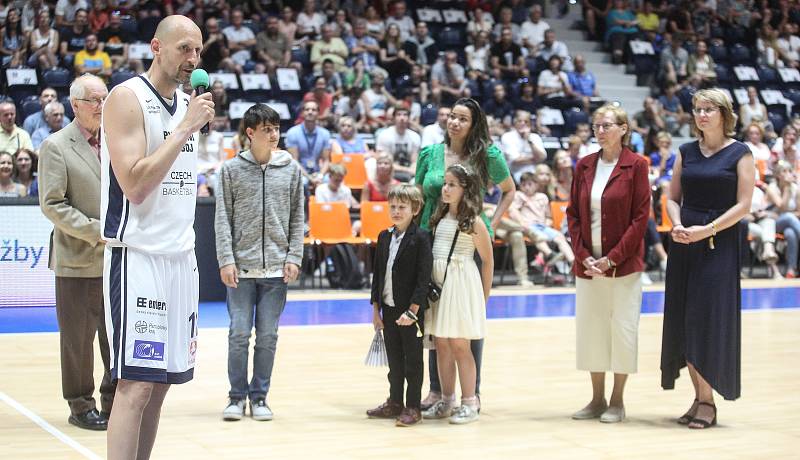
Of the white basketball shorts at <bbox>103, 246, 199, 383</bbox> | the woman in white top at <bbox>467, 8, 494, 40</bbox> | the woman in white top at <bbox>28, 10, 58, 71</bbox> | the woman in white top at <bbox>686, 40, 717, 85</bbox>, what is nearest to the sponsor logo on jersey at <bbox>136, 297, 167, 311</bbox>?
the white basketball shorts at <bbox>103, 246, 199, 383</bbox>

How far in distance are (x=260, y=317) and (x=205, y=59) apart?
980 centimetres

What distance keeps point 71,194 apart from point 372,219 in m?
6.63

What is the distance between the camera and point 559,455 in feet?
17.1

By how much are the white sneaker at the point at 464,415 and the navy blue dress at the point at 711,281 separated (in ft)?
3.90

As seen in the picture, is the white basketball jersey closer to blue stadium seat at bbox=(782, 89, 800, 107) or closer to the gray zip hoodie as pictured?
the gray zip hoodie

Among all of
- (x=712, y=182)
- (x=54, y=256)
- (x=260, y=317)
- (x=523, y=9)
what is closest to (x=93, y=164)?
(x=54, y=256)

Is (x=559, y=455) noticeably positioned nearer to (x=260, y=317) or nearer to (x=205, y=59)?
(x=260, y=317)

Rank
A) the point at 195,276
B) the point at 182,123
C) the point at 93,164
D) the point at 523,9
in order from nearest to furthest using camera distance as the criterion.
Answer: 1. the point at 182,123
2. the point at 195,276
3. the point at 93,164
4. the point at 523,9

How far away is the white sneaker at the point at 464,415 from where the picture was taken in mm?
5957

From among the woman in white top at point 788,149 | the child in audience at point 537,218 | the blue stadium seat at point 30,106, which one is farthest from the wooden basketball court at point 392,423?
the woman in white top at point 788,149

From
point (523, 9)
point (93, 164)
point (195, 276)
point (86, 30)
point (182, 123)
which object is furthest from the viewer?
point (523, 9)

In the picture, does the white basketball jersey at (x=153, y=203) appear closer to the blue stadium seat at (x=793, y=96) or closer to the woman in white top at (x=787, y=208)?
the woman in white top at (x=787, y=208)


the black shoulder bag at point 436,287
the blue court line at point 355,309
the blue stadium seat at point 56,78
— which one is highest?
the blue stadium seat at point 56,78

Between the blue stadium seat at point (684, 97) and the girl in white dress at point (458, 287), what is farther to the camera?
the blue stadium seat at point (684, 97)
